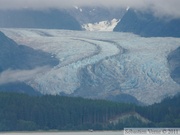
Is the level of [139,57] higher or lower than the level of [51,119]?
higher

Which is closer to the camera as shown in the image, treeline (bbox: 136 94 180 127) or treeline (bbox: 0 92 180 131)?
treeline (bbox: 0 92 180 131)

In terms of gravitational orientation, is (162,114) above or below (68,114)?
above

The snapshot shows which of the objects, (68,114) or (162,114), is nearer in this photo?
(68,114)

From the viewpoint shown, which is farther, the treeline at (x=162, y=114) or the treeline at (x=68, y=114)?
the treeline at (x=162, y=114)

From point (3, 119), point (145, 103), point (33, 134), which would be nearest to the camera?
point (33, 134)

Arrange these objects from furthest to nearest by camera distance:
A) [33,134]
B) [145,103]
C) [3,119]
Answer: [145,103] → [3,119] → [33,134]

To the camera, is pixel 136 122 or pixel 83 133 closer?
pixel 83 133

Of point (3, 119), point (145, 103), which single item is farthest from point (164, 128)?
point (145, 103)

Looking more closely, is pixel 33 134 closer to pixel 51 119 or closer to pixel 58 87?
pixel 51 119
